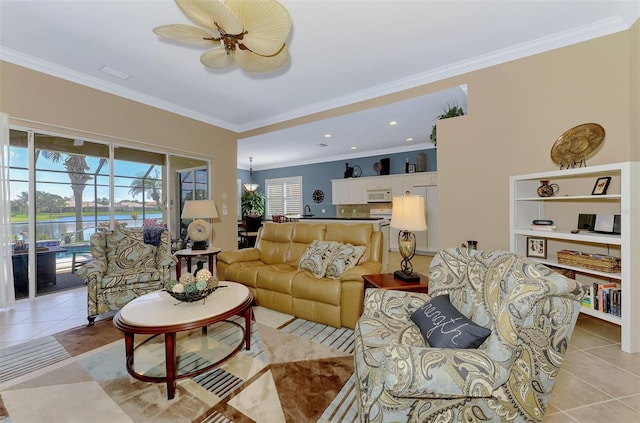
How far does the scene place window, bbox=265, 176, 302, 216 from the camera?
8.96 metres

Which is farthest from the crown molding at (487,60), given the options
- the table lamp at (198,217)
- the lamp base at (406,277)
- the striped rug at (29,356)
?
the striped rug at (29,356)

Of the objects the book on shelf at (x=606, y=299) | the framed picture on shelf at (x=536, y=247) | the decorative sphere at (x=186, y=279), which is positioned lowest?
the book on shelf at (x=606, y=299)

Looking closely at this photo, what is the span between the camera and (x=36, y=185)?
134 inches

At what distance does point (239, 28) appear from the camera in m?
1.84

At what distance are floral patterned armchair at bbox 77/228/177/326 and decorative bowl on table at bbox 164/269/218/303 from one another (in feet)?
3.69

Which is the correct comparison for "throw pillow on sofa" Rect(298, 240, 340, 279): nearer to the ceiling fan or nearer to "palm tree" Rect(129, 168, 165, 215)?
the ceiling fan

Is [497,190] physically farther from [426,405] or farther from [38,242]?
[38,242]

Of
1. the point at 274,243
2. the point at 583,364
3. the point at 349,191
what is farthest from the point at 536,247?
the point at 349,191

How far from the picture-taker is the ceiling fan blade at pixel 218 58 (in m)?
2.31

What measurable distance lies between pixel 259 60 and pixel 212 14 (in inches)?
25.3

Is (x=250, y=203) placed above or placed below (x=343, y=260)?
above

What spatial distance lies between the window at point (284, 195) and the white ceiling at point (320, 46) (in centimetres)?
448

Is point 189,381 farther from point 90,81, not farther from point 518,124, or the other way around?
point 90,81

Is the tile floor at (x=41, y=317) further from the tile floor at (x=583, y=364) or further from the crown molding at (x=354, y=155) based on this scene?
the crown molding at (x=354, y=155)
